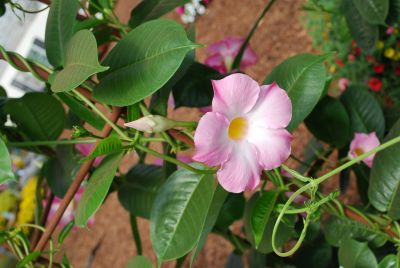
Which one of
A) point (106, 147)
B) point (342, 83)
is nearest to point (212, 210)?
point (106, 147)

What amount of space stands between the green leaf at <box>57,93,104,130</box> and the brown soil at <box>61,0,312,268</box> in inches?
45.8

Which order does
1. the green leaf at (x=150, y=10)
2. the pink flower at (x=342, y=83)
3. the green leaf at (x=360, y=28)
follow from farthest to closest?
the pink flower at (x=342, y=83), the green leaf at (x=360, y=28), the green leaf at (x=150, y=10)

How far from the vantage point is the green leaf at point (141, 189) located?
63 centimetres

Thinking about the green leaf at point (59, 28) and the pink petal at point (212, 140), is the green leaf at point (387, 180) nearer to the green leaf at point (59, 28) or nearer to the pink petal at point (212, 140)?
the pink petal at point (212, 140)

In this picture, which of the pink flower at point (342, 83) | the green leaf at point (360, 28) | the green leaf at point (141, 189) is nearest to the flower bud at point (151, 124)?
the green leaf at point (141, 189)

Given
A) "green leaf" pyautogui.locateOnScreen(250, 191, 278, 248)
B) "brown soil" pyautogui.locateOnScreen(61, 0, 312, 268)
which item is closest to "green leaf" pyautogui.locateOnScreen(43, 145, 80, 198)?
"green leaf" pyautogui.locateOnScreen(250, 191, 278, 248)

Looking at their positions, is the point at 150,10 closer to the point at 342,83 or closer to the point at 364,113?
the point at 364,113

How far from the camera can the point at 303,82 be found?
47 centimetres

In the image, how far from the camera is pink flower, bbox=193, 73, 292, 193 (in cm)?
34

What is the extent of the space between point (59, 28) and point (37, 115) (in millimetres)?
132

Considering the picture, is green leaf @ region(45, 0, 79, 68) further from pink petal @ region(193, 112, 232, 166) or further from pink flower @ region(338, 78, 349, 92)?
pink flower @ region(338, 78, 349, 92)

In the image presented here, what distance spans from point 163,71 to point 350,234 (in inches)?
13.4

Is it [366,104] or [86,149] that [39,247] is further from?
[366,104]

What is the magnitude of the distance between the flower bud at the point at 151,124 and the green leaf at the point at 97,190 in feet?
0.20
